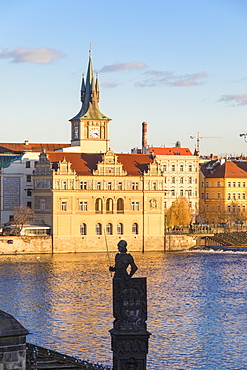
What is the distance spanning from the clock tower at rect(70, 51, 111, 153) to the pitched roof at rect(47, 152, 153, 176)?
28.5ft

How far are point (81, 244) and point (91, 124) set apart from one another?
748 inches

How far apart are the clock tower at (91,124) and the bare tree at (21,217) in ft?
50.6

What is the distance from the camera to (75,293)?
2233 inches

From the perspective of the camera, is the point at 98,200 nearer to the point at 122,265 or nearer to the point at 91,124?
the point at 91,124

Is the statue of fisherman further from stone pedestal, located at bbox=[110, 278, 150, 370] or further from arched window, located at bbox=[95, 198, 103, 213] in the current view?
arched window, located at bbox=[95, 198, 103, 213]

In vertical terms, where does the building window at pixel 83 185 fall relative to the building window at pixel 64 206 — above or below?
above

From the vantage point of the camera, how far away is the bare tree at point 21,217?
86312 millimetres

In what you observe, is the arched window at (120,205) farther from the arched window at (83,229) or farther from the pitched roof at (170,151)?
the pitched roof at (170,151)

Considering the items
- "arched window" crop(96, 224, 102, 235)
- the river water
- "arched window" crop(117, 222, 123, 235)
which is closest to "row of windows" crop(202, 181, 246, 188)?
"arched window" crop(117, 222, 123, 235)

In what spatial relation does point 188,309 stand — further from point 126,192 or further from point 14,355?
point 126,192

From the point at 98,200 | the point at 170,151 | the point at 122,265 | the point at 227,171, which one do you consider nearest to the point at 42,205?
the point at 98,200

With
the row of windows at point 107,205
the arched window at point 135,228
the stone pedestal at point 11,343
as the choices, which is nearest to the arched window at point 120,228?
the arched window at point 135,228

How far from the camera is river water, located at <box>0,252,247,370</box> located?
37.9 meters

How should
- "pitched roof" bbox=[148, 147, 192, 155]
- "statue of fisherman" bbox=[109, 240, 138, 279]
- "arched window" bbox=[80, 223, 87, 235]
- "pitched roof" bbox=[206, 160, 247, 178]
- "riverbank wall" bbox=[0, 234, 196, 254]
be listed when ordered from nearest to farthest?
"statue of fisherman" bbox=[109, 240, 138, 279] → "riverbank wall" bbox=[0, 234, 196, 254] → "arched window" bbox=[80, 223, 87, 235] → "pitched roof" bbox=[148, 147, 192, 155] → "pitched roof" bbox=[206, 160, 247, 178]
